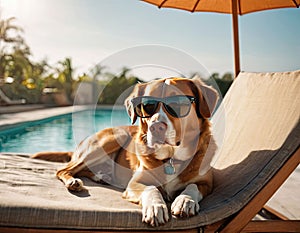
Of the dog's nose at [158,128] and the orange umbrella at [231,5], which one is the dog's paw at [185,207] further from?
the orange umbrella at [231,5]

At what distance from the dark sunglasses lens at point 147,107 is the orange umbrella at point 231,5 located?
138 cm

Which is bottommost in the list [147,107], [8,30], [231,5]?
[8,30]

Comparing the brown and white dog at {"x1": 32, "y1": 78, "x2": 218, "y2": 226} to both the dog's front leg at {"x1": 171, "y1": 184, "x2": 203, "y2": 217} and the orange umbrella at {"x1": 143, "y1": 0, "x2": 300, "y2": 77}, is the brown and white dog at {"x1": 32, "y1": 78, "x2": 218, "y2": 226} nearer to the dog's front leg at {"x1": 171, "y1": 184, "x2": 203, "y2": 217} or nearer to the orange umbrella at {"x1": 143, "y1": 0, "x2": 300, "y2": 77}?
the dog's front leg at {"x1": 171, "y1": 184, "x2": 203, "y2": 217}

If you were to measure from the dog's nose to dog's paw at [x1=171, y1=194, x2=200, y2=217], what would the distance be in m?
0.36

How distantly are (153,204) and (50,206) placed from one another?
360mm

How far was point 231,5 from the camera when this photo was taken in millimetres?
2971

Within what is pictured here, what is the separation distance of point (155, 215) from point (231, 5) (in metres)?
2.11

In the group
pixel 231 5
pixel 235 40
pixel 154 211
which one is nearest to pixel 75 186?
pixel 154 211

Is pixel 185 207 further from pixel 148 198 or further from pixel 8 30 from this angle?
pixel 8 30

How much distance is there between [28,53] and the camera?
53.0 ft

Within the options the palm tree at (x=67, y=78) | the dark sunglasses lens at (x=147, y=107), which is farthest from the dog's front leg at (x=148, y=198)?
the palm tree at (x=67, y=78)

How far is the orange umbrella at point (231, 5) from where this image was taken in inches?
116

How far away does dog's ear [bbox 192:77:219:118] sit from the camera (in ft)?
5.77

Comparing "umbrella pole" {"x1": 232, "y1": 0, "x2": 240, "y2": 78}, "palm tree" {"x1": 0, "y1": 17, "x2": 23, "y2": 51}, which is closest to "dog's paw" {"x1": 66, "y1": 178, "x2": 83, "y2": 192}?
"umbrella pole" {"x1": 232, "y1": 0, "x2": 240, "y2": 78}
